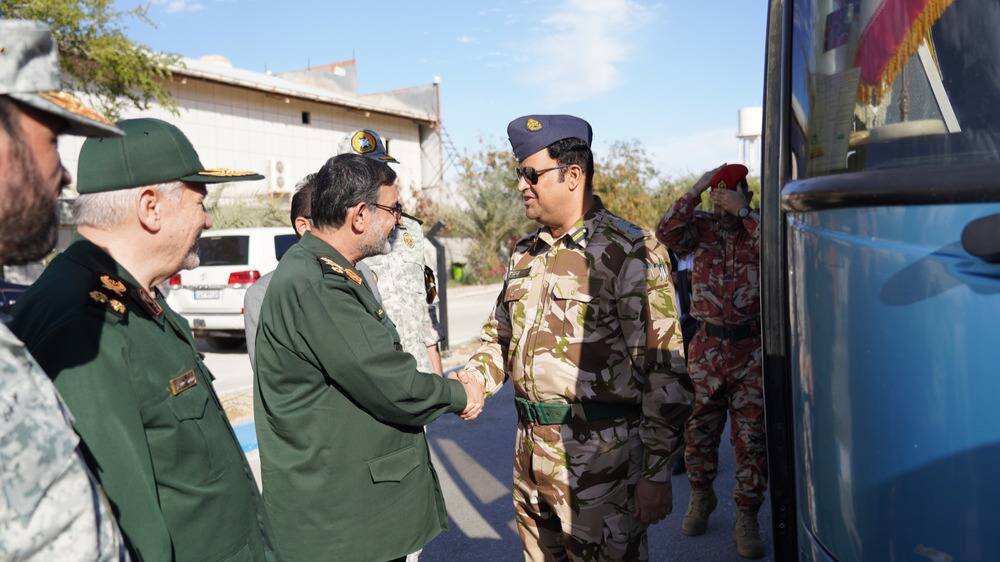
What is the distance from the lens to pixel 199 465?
176 centimetres

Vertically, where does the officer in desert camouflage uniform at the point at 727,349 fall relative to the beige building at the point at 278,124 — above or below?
below

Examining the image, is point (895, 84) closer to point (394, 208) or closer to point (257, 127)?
point (394, 208)

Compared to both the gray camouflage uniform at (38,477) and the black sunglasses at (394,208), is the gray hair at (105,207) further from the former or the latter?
the black sunglasses at (394,208)

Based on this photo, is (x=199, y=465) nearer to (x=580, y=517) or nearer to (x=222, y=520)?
(x=222, y=520)

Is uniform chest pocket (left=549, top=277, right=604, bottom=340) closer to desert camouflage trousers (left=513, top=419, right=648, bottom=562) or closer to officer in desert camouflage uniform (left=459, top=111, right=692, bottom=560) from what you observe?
officer in desert camouflage uniform (left=459, top=111, right=692, bottom=560)

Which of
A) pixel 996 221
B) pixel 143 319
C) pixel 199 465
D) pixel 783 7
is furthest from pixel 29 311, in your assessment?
pixel 783 7

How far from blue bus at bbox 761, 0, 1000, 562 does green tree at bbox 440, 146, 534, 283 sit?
915 inches

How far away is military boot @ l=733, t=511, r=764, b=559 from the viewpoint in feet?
12.9

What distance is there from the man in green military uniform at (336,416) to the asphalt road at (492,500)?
5.69ft

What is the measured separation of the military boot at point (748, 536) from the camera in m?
3.93

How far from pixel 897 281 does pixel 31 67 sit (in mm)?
1422

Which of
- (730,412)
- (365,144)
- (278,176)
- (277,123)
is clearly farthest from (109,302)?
(277,123)

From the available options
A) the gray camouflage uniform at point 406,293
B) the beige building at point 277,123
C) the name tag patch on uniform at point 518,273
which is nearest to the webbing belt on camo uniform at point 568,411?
the name tag patch on uniform at point 518,273

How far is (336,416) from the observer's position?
2402 millimetres
